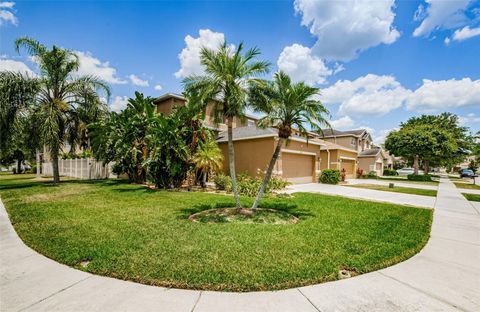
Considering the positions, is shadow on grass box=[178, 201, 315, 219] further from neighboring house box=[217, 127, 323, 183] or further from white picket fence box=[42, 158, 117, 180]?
white picket fence box=[42, 158, 117, 180]

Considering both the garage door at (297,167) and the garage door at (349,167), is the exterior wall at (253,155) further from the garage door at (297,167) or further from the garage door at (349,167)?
the garage door at (349,167)

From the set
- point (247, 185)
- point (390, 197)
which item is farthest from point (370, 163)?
point (247, 185)

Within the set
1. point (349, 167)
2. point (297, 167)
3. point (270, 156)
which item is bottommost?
point (349, 167)

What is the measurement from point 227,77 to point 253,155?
11.1 meters

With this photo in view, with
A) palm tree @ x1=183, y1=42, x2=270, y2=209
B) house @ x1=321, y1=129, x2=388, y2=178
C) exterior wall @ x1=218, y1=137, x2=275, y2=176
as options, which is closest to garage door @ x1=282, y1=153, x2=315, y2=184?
exterior wall @ x1=218, y1=137, x2=275, y2=176

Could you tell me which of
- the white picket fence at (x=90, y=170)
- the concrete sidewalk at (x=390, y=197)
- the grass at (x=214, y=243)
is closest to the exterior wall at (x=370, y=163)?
the concrete sidewalk at (x=390, y=197)

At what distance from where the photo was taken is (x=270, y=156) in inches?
651

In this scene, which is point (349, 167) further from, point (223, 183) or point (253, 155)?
point (223, 183)

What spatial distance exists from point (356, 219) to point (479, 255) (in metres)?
3.07

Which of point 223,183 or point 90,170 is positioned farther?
point 90,170

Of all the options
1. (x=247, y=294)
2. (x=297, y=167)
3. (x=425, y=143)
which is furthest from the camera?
(x=425, y=143)

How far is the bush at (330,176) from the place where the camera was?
67.5ft

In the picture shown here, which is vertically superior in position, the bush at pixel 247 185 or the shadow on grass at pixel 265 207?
the bush at pixel 247 185

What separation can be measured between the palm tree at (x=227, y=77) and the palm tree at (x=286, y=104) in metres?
0.54
